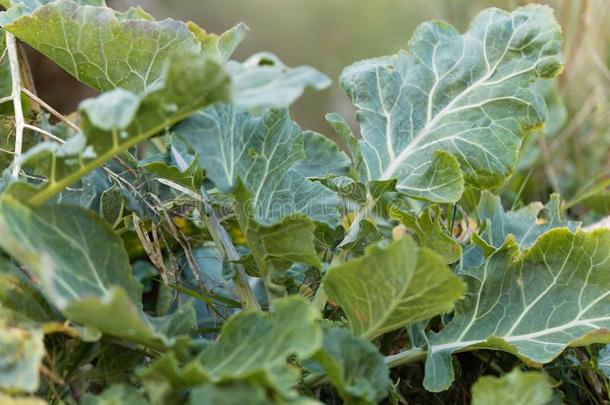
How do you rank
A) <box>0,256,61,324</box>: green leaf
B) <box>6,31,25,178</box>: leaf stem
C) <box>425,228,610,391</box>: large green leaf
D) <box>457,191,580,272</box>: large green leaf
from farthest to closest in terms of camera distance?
<box>457,191,580,272</box>: large green leaf
<box>6,31,25,178</box>: leaf stem
<box>425,228,610,391</box>: large green leaf
<box>0,256,61,324</box>: green leaf

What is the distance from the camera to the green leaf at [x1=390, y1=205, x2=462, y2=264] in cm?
79

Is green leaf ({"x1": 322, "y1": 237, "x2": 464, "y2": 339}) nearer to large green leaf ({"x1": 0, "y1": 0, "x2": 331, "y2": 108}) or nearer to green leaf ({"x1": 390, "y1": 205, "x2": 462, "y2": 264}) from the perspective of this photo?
green leaf ({"x1": 390, "y1": 205, "x2": 462, "y2": 264})

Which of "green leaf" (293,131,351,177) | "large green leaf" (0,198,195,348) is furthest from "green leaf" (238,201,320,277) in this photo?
"green leaf" (293,131,351,177)

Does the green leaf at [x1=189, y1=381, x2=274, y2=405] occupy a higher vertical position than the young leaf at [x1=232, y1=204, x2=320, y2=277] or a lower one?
lower

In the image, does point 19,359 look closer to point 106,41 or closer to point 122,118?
point 122,118

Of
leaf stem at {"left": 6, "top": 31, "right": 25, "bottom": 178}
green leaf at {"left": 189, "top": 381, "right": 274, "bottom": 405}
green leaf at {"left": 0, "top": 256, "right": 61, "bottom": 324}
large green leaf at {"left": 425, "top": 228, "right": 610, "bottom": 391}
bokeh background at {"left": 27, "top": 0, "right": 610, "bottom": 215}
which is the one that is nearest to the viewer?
green leaf at {"left": 189, "top": 381, "right": 274, "bottom": 405}

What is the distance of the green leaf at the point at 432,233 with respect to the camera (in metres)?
0.79

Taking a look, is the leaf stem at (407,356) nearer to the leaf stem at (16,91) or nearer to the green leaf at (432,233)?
the green leaf at (432,233)

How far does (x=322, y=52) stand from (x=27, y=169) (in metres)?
3.35

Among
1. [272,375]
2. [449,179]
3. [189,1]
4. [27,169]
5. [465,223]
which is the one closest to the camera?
[272,375]

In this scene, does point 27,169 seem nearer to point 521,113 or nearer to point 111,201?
point 111,201

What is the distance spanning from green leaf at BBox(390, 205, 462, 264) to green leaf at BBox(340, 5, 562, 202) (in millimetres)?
49

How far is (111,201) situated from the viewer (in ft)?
2.92

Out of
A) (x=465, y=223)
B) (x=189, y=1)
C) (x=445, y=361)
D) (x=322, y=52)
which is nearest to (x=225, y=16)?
(x=189, y=1)
